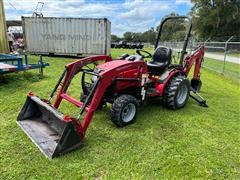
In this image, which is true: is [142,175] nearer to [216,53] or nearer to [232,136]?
[232,136]

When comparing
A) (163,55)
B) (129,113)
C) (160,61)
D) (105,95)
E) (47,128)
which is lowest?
(47,128)

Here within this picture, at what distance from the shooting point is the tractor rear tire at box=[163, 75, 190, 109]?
15.4ft

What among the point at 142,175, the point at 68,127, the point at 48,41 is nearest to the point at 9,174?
the point at 68,127

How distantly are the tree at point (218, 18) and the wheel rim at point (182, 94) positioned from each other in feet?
125

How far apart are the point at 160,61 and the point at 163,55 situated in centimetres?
15

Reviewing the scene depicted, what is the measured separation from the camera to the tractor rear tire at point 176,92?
4.69 m

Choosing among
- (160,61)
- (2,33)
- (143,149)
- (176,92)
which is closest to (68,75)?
(143,149)

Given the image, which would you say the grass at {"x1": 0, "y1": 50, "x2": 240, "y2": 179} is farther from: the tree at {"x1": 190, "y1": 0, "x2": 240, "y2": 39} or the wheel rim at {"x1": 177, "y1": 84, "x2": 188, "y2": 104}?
the tree at {"x1": 190, "y1": 0, "x2": 240, "y2": 39}

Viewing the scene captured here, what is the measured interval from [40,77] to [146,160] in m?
5.70

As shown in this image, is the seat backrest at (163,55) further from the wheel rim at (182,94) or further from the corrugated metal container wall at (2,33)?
the corrugated metal container wall at (2,33)

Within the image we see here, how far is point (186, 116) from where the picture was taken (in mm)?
4598

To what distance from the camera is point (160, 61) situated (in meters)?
5.02

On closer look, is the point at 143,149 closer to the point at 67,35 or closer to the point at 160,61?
the point at 160,61

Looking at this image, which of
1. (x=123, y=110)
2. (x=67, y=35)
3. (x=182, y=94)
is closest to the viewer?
(x=123, y=110)
